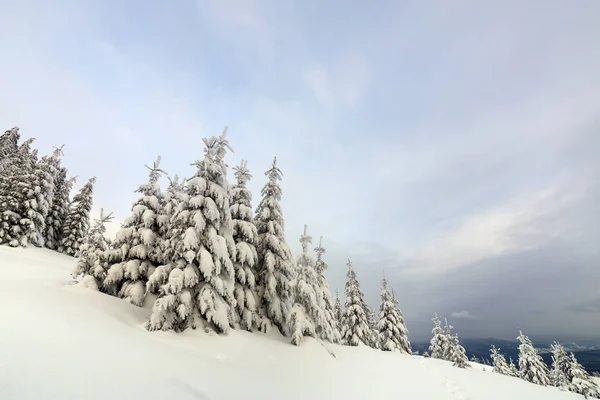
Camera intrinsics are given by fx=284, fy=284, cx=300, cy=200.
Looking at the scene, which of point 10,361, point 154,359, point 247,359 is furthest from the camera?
point 247,359

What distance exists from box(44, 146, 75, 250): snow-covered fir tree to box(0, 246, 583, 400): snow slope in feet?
80.7

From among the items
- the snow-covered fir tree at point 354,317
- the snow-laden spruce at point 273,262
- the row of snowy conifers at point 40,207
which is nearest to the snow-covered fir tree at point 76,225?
the row of snowy conifers at point 40,207

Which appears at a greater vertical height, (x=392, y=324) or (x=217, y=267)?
(x=217, y=267)

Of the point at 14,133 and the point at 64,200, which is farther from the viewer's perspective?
the point at 14,133

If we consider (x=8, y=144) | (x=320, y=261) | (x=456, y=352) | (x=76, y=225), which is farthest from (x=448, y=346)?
(x=8, y=144)

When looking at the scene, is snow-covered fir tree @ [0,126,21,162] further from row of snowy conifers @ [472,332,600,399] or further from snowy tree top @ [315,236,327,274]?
row of snowy conifers @ [472,332,600,399]

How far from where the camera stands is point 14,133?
57.9 metres

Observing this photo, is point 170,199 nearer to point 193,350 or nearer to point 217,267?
point 217,267

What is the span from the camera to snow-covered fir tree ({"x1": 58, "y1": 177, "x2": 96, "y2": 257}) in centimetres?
3950

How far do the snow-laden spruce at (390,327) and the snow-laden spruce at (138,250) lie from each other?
32.0 meters

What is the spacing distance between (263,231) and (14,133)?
68.9 meters

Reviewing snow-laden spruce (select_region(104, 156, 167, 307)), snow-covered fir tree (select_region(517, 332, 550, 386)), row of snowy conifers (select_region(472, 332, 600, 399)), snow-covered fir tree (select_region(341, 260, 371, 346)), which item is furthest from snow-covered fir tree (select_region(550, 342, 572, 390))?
snow-laden spruce (select_region(104, 156, 167, 307))

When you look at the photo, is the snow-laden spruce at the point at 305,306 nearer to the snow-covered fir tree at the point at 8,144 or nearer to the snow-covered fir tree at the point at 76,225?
the snow-covered fir tree at the point at 76,225

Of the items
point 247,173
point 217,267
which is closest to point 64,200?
point 247,173
